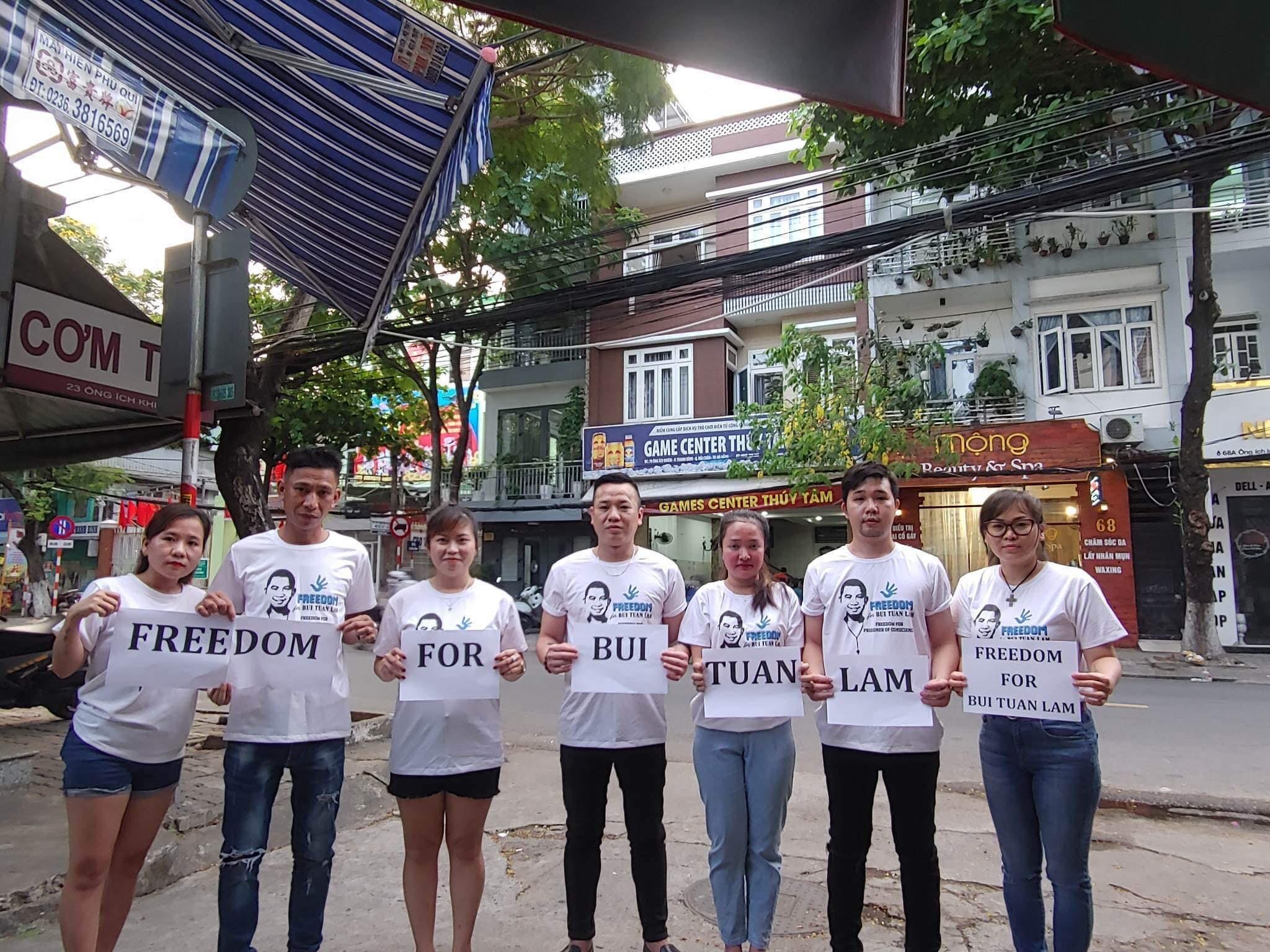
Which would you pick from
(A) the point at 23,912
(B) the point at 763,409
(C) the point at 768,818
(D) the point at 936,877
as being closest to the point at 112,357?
(A) the point at 23,912

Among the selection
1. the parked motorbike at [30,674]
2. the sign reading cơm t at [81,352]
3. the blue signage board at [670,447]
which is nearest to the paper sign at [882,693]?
the sign reading cơm t at [81,352]

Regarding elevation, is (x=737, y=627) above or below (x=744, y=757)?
above

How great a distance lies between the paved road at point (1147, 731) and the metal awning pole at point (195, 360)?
4.22m

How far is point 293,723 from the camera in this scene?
279 centimetres

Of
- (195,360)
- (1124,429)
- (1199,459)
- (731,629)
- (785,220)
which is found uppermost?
(785,220)

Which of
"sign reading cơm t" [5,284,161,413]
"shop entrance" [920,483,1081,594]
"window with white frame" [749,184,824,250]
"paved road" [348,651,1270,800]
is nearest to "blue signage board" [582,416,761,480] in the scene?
"shop entrance" [920,483,1081,594]

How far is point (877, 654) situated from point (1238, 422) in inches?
559

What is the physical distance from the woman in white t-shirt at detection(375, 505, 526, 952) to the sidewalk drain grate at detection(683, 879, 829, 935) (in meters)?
1.10

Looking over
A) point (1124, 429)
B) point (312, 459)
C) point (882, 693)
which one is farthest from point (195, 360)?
point (1124, 429)

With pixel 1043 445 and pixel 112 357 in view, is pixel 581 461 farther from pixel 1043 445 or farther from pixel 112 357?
pixel 112 357

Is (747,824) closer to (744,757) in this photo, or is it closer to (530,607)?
(744,757)

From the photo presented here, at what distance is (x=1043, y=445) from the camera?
14.3 meters

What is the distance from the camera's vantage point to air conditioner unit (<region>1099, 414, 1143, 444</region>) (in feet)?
45.8

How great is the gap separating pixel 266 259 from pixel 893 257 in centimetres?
1321
